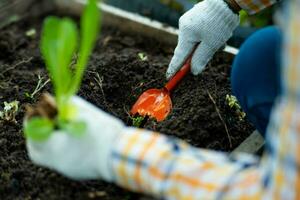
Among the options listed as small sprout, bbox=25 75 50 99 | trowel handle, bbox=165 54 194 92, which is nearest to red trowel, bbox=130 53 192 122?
trowel handle, bbox=165 54 194 92

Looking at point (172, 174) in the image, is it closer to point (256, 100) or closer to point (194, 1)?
point (256, 100)

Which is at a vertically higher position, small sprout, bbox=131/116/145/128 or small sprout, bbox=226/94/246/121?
small sprout, bbox=226/94/246/121

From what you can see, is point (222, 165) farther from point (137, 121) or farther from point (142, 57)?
point (142, 57)

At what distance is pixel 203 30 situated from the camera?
64.0 inches

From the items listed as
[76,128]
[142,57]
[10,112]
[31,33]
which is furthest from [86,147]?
[31,33]

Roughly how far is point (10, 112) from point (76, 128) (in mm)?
615

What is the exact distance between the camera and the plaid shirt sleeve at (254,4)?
1.52 metres

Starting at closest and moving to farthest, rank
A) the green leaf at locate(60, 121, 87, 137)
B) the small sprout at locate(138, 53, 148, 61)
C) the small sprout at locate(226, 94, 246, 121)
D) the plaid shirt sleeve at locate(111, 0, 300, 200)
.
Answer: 1. the plaid shirt sleeve at locate(111, 0, 300, 200)
2. the green leaf at locate(60, 121, 87, 137)
3. the small sprout at locate(226, 94, 246, 121)
4. the small sprout at locate(138, 53, 148, 61)

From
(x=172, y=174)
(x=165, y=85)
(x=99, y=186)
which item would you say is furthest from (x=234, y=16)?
(x=172, y=174)

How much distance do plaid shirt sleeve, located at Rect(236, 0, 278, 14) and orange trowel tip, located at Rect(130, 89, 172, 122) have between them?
0.34 meters

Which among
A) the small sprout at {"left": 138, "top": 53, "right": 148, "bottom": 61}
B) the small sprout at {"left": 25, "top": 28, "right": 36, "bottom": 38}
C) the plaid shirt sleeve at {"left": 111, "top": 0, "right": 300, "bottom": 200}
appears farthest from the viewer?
the small sprout at {"left": 25, "top": 28, "right": 36, "bottom": 38}

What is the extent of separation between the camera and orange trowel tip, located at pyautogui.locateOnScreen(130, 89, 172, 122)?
166cm

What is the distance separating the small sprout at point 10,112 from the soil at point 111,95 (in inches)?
0.5

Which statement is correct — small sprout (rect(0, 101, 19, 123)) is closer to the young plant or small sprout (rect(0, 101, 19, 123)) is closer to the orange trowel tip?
the orange trowel tip
